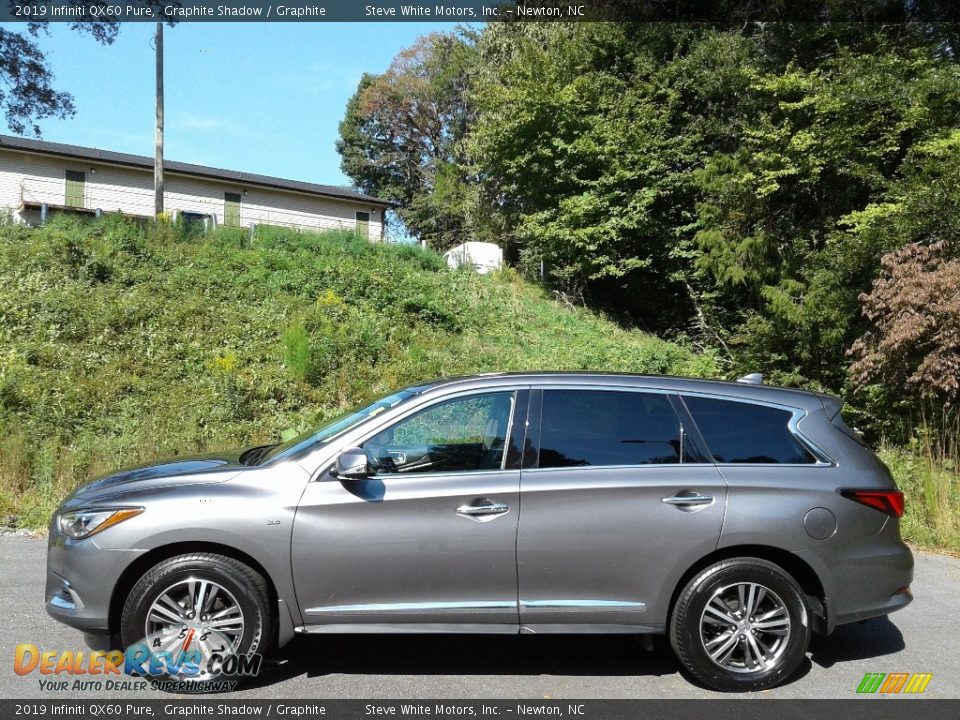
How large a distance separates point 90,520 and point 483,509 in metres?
2.16

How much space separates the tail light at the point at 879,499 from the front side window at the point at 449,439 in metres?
2.02

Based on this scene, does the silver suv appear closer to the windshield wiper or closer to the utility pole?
the windshield wiper

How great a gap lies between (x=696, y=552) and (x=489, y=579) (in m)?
1.16

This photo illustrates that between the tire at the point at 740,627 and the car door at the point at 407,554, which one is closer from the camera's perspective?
the car door at the point at 407,554

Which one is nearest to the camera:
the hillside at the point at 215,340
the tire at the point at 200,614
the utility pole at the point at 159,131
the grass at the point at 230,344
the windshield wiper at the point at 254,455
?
the tire at the point at 200,614

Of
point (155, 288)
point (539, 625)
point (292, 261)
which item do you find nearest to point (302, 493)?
point (539, 625)

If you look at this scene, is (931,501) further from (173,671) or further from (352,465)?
(173,671)

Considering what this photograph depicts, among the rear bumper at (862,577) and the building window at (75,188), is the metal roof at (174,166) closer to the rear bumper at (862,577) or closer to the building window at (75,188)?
the building window at (75,188)

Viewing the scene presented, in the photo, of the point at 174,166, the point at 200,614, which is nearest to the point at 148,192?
the point at 174,166

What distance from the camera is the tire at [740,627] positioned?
14.4ft

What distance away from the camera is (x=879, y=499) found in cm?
459

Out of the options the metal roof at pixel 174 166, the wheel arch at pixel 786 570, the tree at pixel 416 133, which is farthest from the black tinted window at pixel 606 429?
the tree at pixel 416 133

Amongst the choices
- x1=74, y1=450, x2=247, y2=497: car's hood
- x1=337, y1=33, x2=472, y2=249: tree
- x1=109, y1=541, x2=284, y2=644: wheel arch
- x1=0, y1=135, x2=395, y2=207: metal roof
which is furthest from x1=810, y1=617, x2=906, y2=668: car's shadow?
x1=337, y1=33, x2=472, y2=249: tree

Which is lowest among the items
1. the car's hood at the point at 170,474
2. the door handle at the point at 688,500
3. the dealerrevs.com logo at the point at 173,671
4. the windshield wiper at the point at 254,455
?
the dealerrevs.com logo at the point at 173,671
